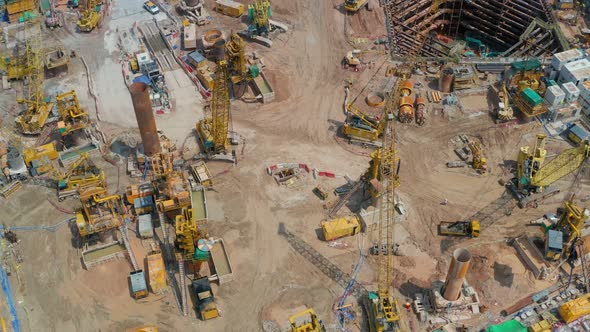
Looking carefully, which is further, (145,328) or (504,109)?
(504,109)

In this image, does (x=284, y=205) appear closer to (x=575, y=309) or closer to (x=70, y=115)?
(x=70, y=115)

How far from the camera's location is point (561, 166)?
72438 mm

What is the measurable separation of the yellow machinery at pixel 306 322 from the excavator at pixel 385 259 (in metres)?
6.02

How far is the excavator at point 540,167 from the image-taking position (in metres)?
71.4

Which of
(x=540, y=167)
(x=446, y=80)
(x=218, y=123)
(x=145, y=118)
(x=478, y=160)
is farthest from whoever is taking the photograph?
(x=446, y=80)

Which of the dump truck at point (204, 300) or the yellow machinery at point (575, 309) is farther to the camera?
the dump truck at point (204, 300)

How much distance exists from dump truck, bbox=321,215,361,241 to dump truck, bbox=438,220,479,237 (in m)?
10.5

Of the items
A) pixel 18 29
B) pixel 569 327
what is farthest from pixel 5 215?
pixel 569 327

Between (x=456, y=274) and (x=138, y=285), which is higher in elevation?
(x=456, y=274)

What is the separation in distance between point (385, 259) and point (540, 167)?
2455 cm

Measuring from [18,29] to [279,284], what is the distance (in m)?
69.9

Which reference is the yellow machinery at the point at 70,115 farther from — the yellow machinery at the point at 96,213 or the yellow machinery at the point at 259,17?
the yellow machinery at the point at 259,17

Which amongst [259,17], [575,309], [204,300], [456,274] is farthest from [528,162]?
[259,17]

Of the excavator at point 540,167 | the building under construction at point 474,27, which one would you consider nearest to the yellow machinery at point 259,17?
the building under construction at point 474,27
